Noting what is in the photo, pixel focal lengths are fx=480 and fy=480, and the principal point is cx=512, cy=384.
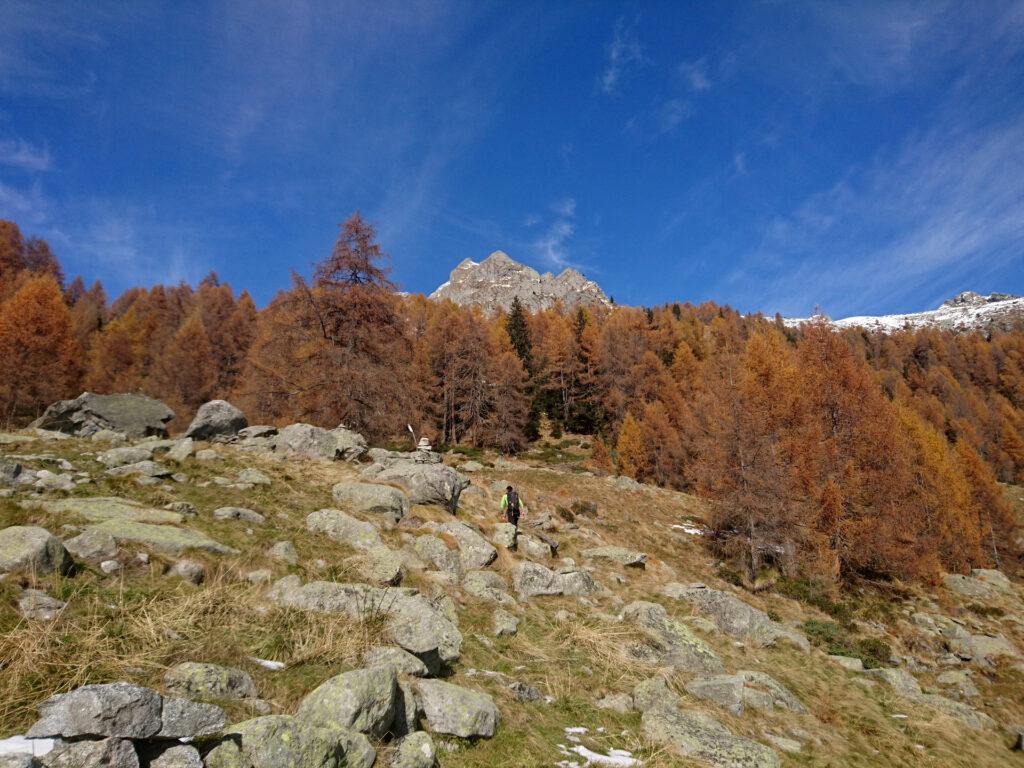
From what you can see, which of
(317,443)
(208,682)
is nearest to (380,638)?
(208,682)

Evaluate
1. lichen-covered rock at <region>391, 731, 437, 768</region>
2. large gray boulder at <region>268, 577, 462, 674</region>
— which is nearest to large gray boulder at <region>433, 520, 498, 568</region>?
large gray boulder at <region>268, 577, 462, 674</region>

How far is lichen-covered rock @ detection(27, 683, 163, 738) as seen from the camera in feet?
9.44

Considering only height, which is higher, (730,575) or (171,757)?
(171,757)

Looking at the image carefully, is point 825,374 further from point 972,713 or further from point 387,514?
point 387,514

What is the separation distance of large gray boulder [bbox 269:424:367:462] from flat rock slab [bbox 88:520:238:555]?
28.1 ft

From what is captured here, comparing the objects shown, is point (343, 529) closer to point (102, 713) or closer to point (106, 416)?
point (102, 713)

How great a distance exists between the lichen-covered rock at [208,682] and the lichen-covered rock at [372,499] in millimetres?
6827

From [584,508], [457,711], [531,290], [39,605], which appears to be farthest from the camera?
[531,290]

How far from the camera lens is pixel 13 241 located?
2549 inches

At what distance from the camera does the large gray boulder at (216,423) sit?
17.4 m

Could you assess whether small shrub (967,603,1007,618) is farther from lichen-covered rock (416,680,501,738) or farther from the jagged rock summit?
the jagged rock summit

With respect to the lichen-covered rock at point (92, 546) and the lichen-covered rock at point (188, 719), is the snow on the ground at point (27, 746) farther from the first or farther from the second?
the lichen-covered rock at point (92, 546)

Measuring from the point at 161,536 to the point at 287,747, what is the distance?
16.2 ft

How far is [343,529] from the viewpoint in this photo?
9.54m
